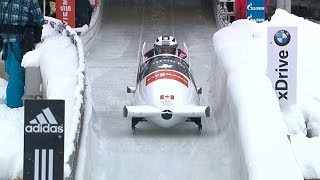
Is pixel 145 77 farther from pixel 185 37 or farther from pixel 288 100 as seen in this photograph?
pixel 185 37

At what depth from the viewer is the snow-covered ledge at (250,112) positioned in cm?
462

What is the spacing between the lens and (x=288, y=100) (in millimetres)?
7293

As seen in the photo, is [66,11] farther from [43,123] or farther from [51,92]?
[43,123]

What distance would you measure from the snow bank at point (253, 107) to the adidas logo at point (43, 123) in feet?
4.37

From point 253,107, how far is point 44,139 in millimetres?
2169

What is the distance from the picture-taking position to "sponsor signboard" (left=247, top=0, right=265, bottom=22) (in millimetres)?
13584

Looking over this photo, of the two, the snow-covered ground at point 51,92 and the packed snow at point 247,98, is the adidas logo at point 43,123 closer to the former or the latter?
the packed snow at point 247,98

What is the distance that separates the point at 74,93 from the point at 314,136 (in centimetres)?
276

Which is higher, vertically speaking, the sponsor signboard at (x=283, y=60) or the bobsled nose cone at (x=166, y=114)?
the sponsor signboard at (x=283, y=60)

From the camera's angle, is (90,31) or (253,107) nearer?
(253,107)

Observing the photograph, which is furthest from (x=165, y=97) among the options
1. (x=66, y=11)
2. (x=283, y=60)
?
(x=66, y=11)

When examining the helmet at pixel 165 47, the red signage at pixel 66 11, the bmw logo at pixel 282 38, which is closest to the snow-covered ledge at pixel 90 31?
the red signage at pixel 66 11

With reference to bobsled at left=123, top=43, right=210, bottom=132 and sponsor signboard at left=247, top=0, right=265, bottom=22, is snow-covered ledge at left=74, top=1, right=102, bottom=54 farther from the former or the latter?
bobsled at left=123, top=43, right=210, bottom=132

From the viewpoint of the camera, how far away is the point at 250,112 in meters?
5.57
